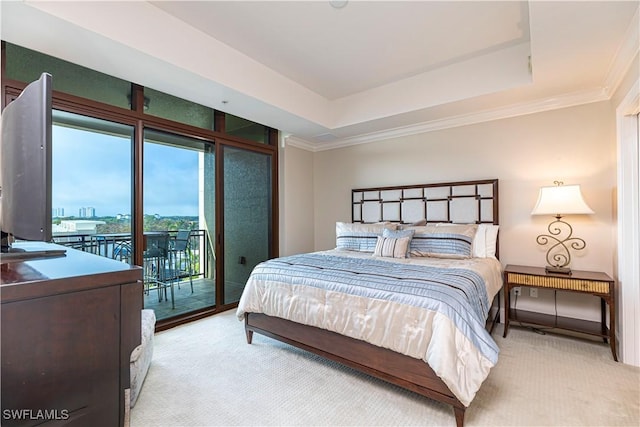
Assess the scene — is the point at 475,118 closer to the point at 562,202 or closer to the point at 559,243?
the point at 562,202

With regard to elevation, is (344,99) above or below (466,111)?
above

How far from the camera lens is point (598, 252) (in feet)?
10.1

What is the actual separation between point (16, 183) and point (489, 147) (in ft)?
13.7

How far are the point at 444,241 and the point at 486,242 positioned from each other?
520 millimetres

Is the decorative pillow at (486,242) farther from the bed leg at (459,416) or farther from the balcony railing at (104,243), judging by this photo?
the balcony railing at (104,243)

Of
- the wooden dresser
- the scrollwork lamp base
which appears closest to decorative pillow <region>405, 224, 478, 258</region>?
the scrollwork lamp base

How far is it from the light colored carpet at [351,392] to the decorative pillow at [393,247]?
1281 millimetres

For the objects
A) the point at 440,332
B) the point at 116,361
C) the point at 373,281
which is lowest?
the point at 440,332

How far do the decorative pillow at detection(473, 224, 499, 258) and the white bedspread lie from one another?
50cm

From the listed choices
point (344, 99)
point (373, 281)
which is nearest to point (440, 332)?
point (373, 281)

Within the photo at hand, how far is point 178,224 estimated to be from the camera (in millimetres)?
3805

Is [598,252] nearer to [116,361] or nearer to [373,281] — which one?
[373,281]

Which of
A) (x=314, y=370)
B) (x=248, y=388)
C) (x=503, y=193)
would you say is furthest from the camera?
(x=503, y=193)

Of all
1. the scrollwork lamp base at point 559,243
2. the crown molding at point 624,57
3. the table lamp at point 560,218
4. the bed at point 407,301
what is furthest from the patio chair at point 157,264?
the crown molding at point 624,57
